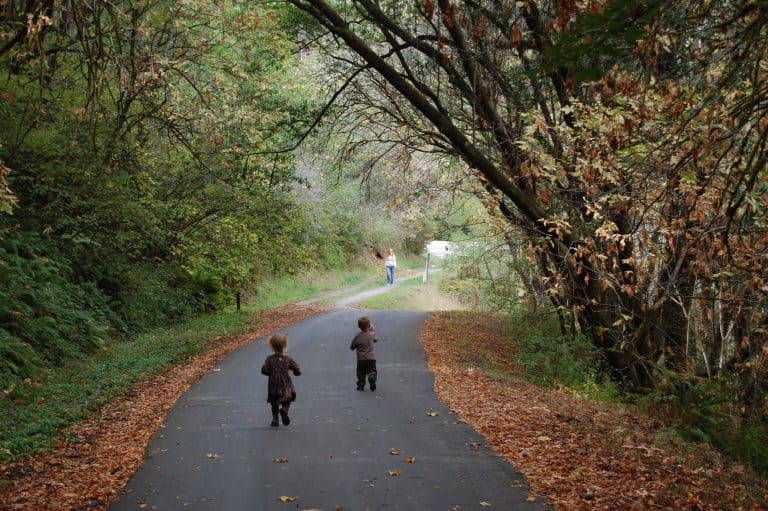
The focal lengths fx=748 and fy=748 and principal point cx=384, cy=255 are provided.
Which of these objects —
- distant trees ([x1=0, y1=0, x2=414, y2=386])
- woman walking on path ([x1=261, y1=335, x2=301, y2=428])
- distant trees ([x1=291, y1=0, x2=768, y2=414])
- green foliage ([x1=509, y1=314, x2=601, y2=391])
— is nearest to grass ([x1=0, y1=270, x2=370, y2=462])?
distant trees ([x1=0, y1=0, x2=414, y2=386])

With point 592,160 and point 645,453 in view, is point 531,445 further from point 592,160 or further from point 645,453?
point 592,160

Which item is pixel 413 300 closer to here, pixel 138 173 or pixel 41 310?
pixel 138 173

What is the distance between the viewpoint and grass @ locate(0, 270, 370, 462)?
978 cm

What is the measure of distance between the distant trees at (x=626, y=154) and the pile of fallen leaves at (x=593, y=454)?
201cm

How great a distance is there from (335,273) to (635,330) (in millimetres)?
33307

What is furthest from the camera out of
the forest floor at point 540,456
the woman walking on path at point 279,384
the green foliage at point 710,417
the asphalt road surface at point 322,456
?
the green foliage at point 710,417

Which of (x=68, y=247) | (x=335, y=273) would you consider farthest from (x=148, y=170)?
(x=335, y=273)

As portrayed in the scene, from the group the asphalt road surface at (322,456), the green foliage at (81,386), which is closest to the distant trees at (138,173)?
the green foliage at (81,386)

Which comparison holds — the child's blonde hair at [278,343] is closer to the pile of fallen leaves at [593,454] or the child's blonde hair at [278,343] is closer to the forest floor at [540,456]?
the forest floor at [540,456]

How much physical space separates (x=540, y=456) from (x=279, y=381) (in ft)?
12.7

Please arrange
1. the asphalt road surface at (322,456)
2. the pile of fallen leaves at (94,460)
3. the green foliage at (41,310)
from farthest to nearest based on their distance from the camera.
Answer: the green foliage at (41,310) → the pile of fallen leaves at (94,460) → the asphalt road surface at (322,456)

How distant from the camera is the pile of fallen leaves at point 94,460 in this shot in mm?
7398

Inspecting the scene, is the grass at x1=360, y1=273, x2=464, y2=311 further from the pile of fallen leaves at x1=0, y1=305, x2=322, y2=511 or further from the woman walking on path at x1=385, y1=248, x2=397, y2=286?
the pile of fallen leaves at x1=0, y1=305, x2=322, y2=511

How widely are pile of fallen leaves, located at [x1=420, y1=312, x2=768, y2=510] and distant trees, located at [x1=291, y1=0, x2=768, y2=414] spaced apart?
79.2 inches
